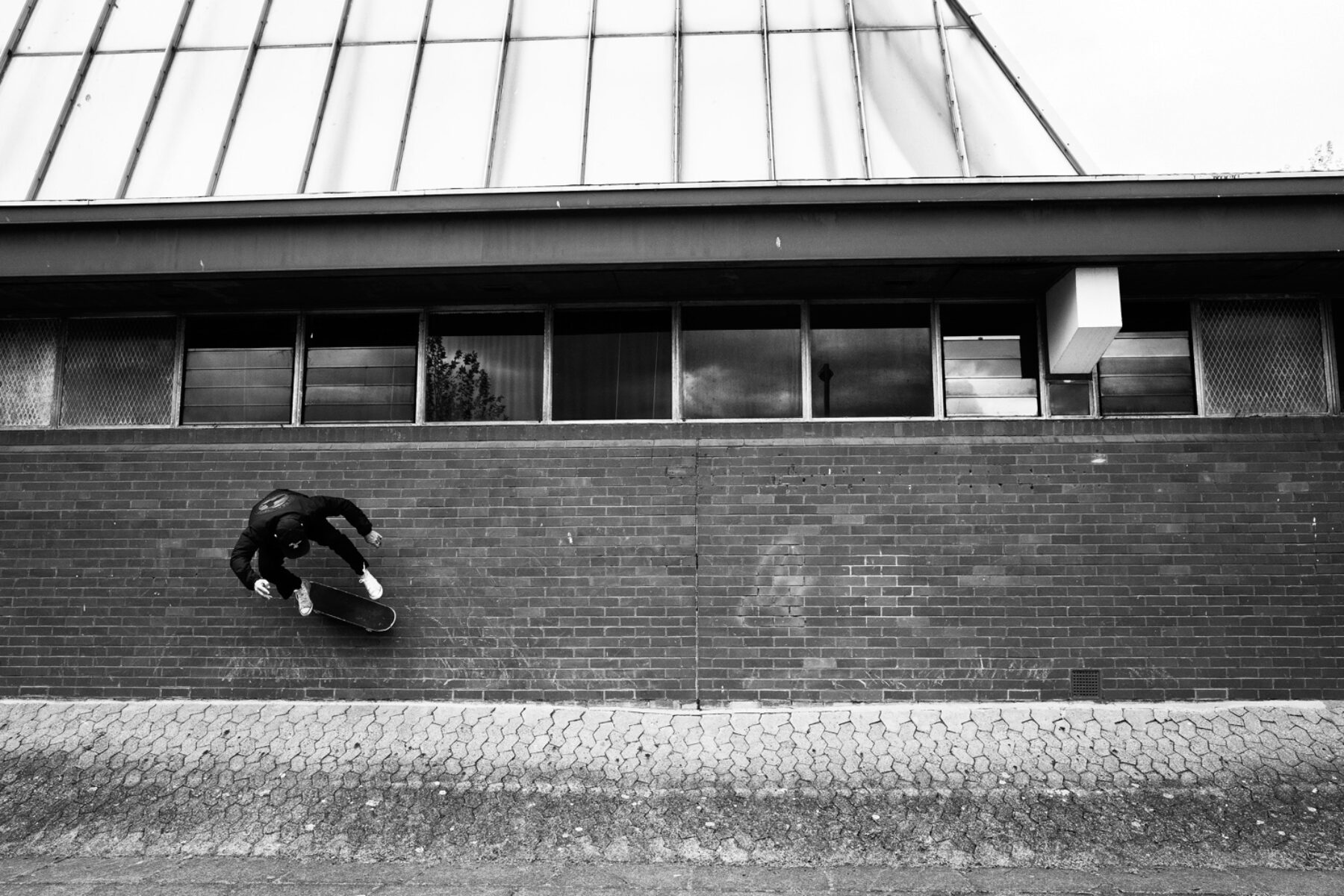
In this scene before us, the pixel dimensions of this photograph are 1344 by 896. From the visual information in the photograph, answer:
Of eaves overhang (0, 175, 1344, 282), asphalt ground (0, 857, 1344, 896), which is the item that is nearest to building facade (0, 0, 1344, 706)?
eaves overhang (0, 175, 1344, 282)

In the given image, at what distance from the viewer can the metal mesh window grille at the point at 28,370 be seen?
7.41 meters

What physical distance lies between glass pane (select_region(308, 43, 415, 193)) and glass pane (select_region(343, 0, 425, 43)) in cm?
13

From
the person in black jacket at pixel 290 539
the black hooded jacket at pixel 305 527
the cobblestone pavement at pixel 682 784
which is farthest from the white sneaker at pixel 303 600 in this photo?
the cobblestone pavement at pixel 682 784

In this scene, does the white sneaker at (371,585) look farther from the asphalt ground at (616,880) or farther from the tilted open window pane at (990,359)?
the tilted open window pane at (990,359)

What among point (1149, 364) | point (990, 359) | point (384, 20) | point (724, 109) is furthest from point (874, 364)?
point (384, 20)

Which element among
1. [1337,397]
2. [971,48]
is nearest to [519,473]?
[971,48]

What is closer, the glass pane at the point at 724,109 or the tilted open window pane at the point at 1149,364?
the glass pane at the point at 724,109

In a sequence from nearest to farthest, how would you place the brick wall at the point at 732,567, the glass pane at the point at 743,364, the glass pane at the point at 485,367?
the brick wall at the point at 732,567, the glass pane at the point at 743,364, the glass pane at the point at 485,367

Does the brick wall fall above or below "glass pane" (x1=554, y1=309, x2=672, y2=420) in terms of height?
below

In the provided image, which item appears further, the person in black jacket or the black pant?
the black pant

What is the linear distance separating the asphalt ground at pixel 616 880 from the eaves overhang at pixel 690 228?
158 inches

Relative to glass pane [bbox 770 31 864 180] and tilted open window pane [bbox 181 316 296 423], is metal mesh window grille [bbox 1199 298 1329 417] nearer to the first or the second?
glass pane [bbox 770 31 864 180]

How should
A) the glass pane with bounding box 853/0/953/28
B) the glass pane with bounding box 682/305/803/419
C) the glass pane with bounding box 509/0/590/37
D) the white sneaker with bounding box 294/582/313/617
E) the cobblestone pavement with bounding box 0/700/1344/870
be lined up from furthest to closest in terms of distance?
1. the glass pane with bounding box 509/0/590/37
2. the glass pane with bounding box 853/0/953/28
3. the glass pane with bounding box 682/305/803/419
4. the white sneaker with bounding box 294/582/313/617
5. the cobblestone pavement with bounding box 0/700/1344/870

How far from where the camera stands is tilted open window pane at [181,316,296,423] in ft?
24.1
